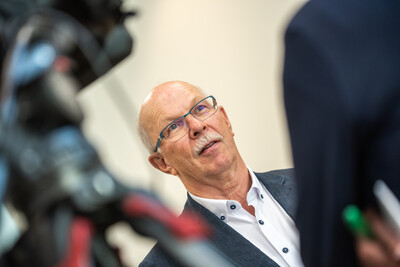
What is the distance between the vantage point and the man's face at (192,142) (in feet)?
4.48

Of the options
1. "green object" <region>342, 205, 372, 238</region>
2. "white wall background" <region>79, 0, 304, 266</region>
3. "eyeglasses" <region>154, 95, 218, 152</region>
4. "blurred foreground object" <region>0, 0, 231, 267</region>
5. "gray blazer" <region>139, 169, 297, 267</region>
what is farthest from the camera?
"white wall background" <region>79, 0, 304, 266</region>

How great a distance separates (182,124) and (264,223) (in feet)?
1.42

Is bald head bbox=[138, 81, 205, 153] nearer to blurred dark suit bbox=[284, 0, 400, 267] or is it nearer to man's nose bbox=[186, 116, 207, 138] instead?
man's nose bbox=[186, 116, 207, 138]

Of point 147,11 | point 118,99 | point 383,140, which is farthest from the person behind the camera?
point 147,11

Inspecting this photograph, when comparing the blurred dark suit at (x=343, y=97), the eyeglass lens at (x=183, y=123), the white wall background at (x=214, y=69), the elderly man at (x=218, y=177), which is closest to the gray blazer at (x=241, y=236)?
the elderly man at (x=218, y=177)

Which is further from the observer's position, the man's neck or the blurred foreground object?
the man's neck

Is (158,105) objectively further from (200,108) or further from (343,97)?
(343,97)

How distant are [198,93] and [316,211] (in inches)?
40.1

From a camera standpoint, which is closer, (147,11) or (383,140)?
(383,140)

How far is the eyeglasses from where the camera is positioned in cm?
143

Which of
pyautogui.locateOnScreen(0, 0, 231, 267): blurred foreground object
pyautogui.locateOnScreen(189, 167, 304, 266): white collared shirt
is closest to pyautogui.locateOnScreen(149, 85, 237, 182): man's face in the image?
pyautogui.locateOnScreen(189, 167, 304, 266): white collared shirt

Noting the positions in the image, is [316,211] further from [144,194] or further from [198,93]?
[198,93]

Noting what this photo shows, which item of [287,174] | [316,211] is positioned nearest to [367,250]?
[316,211]

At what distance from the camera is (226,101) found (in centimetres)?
258
